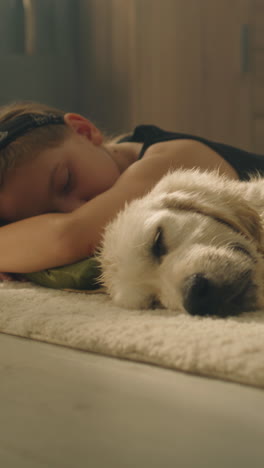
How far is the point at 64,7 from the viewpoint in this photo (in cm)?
529

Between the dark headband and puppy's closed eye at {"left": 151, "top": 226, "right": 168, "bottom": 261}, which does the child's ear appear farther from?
puppy's closed eye at {"left": 151, "top": 226, "right": 168, "bottom": 261}

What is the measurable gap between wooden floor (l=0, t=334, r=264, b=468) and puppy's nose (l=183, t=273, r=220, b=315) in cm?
36

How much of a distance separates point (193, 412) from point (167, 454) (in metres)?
0.12

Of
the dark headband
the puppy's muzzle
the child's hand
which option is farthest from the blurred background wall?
the puppy's muzzle

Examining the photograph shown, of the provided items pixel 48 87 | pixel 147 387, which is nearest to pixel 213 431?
pixel 147 387

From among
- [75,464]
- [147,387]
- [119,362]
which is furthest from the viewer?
[119,362]

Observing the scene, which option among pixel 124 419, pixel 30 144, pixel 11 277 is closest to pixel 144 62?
pixel 30 144

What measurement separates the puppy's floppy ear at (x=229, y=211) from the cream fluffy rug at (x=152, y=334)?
1.02 feet

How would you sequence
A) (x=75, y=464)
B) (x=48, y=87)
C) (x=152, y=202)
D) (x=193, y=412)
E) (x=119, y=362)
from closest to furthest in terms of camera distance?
(x=75, y=464)
(x=193, y=412)
(x=119, y=362)
(x=152, y=202)
(x=48, y=87)

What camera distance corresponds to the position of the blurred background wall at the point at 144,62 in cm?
470

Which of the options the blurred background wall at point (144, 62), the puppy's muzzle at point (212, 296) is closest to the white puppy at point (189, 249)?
the puppy's muzzle at point (212, 296)

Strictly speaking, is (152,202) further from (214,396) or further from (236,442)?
(236,442)

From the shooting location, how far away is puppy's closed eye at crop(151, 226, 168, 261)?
153 centimetres

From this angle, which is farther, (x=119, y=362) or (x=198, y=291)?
(x=198, y=291)
